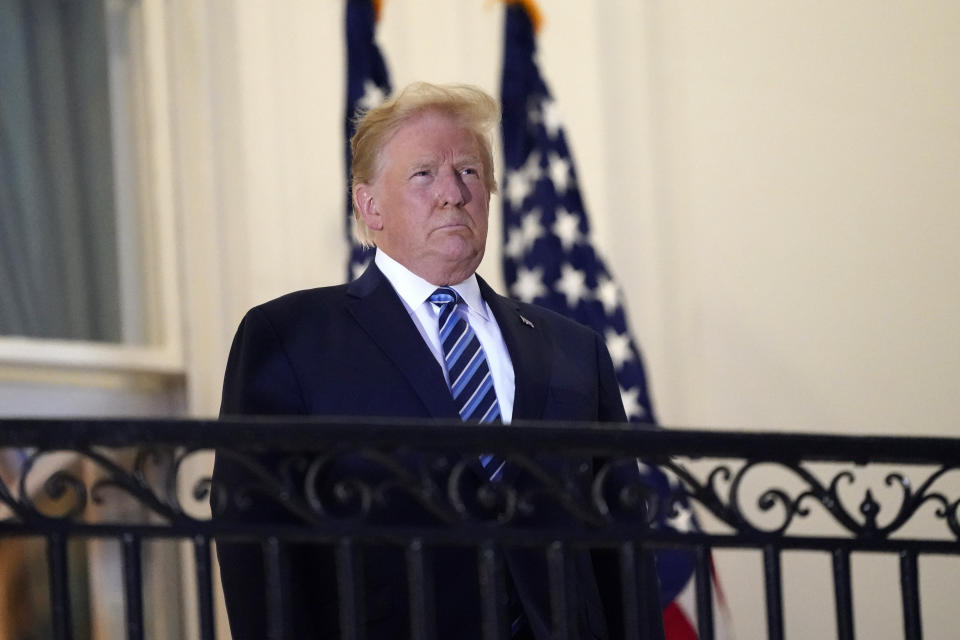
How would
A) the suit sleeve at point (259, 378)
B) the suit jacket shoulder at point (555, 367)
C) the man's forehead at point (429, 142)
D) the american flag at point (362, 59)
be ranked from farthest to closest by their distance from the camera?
1. the american flag at point (362, 59)
2. the man's forehead at point (429, 142)
3. the suit jacket shoulder at point (555, 367)
4. the suit sleeve at point (259, 378)

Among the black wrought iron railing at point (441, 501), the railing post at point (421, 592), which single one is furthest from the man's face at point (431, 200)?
the railing post at point (421, 592)

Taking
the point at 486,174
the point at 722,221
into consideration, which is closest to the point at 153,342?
the point at 722,221

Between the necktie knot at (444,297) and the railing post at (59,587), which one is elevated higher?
the necktie knot at (444,297)

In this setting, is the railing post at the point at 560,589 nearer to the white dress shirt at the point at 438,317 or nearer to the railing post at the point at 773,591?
the railing post at the point at 773,591

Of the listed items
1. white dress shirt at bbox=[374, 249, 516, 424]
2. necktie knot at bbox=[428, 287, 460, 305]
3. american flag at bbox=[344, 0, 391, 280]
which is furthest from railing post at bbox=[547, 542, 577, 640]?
american flag at bbox=[344, 0, 391, 280]

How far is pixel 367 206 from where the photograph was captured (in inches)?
102

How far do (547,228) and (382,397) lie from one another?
2840 millimetres

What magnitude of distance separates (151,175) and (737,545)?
3.85 m

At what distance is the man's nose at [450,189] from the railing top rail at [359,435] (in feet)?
2.46

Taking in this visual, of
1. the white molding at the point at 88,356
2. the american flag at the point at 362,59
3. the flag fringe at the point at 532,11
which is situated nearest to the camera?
the white molding at the point at 88,356

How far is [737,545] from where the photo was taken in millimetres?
1893

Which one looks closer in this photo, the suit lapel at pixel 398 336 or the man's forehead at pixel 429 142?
the suit lapel at pixel 398 336

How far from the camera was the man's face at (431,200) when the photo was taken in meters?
2.47

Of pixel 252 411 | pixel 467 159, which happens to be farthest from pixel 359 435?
pixel 467 159
